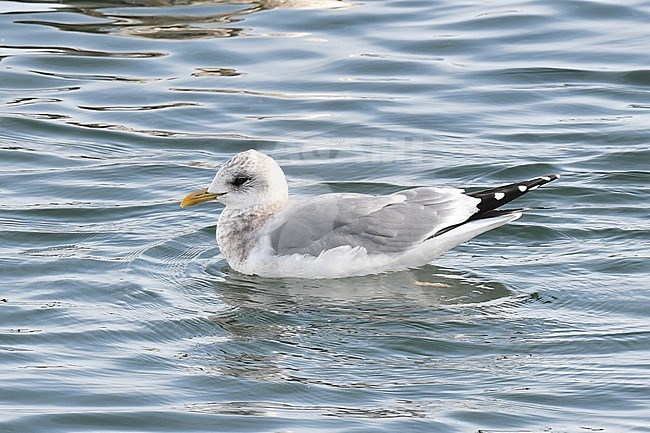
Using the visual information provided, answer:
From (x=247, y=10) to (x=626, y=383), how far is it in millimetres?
10311

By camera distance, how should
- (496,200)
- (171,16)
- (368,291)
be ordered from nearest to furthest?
(368,291) → (496,200) → (171,16)

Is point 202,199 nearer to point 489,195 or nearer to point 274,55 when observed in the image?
point 489,195

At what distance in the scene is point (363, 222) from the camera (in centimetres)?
971

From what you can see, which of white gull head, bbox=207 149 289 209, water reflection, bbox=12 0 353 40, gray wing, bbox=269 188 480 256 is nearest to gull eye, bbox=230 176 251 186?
white gull head, bbox=207 149 289 209

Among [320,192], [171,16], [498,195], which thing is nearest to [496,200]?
[498,195]

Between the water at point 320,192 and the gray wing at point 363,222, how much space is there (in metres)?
0.26

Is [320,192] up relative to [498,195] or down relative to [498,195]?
down

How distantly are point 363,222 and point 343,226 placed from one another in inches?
5.2

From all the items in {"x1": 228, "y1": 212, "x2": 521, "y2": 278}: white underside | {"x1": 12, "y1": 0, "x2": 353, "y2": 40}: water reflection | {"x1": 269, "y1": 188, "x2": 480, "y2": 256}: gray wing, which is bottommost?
{"x1": 228, "y1": 212, "x2": 521, "y2": 278}: white underside

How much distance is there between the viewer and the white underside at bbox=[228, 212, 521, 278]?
9.66 meters

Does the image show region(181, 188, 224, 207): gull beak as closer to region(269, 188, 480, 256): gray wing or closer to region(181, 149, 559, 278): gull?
region(181, 149, 559, 278): gull

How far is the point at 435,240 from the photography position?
9.73 m

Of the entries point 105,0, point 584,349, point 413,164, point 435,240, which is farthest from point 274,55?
point 584,349

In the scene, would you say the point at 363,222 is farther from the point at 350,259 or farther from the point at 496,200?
the point at 496,200
